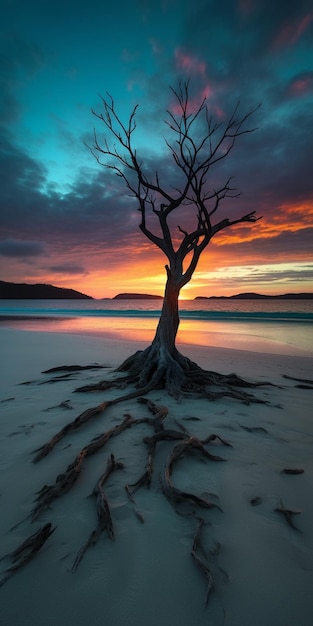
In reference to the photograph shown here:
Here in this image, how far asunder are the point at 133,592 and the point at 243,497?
52.2 inches

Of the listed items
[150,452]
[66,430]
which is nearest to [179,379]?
[66,430]

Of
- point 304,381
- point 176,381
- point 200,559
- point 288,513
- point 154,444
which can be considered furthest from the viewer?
point 304,381

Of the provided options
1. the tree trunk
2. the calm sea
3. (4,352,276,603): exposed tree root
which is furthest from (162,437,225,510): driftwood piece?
the calm sea

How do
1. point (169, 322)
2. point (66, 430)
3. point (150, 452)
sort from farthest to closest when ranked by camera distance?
1. point (169, 322)
2. point (66, 430)
3. point (150, 452)

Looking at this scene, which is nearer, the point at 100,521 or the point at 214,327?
the point at 100,521

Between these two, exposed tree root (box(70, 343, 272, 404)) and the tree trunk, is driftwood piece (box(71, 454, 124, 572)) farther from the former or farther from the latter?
the tree trunk

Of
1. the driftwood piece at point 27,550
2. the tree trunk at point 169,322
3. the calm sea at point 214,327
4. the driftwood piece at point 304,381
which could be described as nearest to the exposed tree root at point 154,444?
the driftwood piece at point 27,550

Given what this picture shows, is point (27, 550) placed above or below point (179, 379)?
below

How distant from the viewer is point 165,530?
89.0 inches

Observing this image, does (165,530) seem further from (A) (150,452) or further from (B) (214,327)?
(B) (214,327)

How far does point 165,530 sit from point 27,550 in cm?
102

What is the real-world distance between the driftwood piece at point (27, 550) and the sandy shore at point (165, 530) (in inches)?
1.4

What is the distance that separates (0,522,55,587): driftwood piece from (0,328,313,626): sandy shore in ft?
0.11

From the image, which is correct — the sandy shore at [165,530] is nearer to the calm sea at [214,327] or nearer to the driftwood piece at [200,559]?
the driftwood piece at [200,559]
